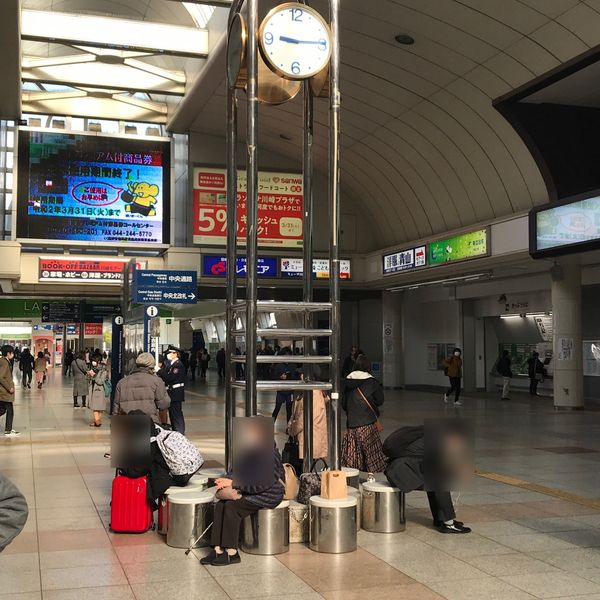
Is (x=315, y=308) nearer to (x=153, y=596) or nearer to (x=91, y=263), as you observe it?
(x=153, y=596)

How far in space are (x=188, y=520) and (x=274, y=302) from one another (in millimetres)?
1864

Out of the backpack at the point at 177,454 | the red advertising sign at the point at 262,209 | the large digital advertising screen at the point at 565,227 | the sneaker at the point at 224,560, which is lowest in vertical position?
the sneaker at the point at 224,560

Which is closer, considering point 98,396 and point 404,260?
point 98,396

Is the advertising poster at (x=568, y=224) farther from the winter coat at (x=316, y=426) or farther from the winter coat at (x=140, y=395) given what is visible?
the winter coat at (x=140, y=395)

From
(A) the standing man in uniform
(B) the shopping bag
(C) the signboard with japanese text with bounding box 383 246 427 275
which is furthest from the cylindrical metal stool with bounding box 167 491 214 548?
(C) the signboard with japanese text with bounding box 383 246 427 275

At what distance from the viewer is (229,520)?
5.53 m

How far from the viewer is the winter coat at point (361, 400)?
7734mm

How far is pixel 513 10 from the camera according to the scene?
12617mm

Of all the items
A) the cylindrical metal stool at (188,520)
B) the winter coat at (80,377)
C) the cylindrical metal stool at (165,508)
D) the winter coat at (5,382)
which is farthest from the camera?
the winter coat at (80,377)

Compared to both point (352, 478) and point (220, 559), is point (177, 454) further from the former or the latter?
point (352, 478)

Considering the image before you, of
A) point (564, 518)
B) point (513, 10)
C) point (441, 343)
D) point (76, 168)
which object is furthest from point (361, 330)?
point (564, 518)

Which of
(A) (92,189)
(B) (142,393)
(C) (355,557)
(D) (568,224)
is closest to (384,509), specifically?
(C) (355,557)

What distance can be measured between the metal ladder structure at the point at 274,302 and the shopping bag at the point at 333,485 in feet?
1.03

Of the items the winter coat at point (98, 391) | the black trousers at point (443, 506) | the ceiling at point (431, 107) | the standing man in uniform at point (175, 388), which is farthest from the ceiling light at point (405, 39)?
the black trousers at point (443, 506)
